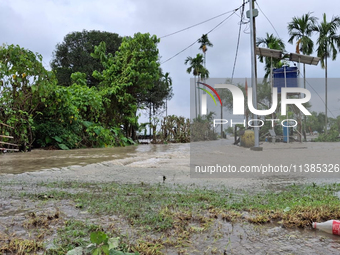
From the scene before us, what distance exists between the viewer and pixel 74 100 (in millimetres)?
12836

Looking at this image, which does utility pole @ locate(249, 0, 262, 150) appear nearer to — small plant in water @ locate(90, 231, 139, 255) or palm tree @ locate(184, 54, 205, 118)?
small plant in water @ locate(90, 231, 139, 255)

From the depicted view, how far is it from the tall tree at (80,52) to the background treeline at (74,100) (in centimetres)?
869

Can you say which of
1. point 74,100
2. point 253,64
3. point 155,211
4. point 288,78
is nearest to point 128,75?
point 74,100

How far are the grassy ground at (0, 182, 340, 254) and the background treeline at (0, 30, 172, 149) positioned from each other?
6689mm

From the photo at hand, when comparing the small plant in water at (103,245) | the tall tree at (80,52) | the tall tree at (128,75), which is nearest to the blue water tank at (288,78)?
the tall tree at (128,75)

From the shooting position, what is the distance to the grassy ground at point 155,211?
1.95 metres

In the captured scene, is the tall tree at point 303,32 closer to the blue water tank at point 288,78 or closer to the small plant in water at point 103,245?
the blue water tank at point 288,78

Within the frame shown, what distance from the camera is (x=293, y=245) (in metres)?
2.02

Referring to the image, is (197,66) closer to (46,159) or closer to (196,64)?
(196,64)

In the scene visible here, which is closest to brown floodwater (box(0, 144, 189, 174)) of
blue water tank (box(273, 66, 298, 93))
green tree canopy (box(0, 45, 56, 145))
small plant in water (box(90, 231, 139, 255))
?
green tree canopy (box(0, 45, 56, 145))

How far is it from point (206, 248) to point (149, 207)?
961 millimetres

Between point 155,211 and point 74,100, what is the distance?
433 inches

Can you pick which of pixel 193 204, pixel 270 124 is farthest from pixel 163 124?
pixel 193 204

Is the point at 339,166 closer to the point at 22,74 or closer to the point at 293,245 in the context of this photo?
the point at 293,245
